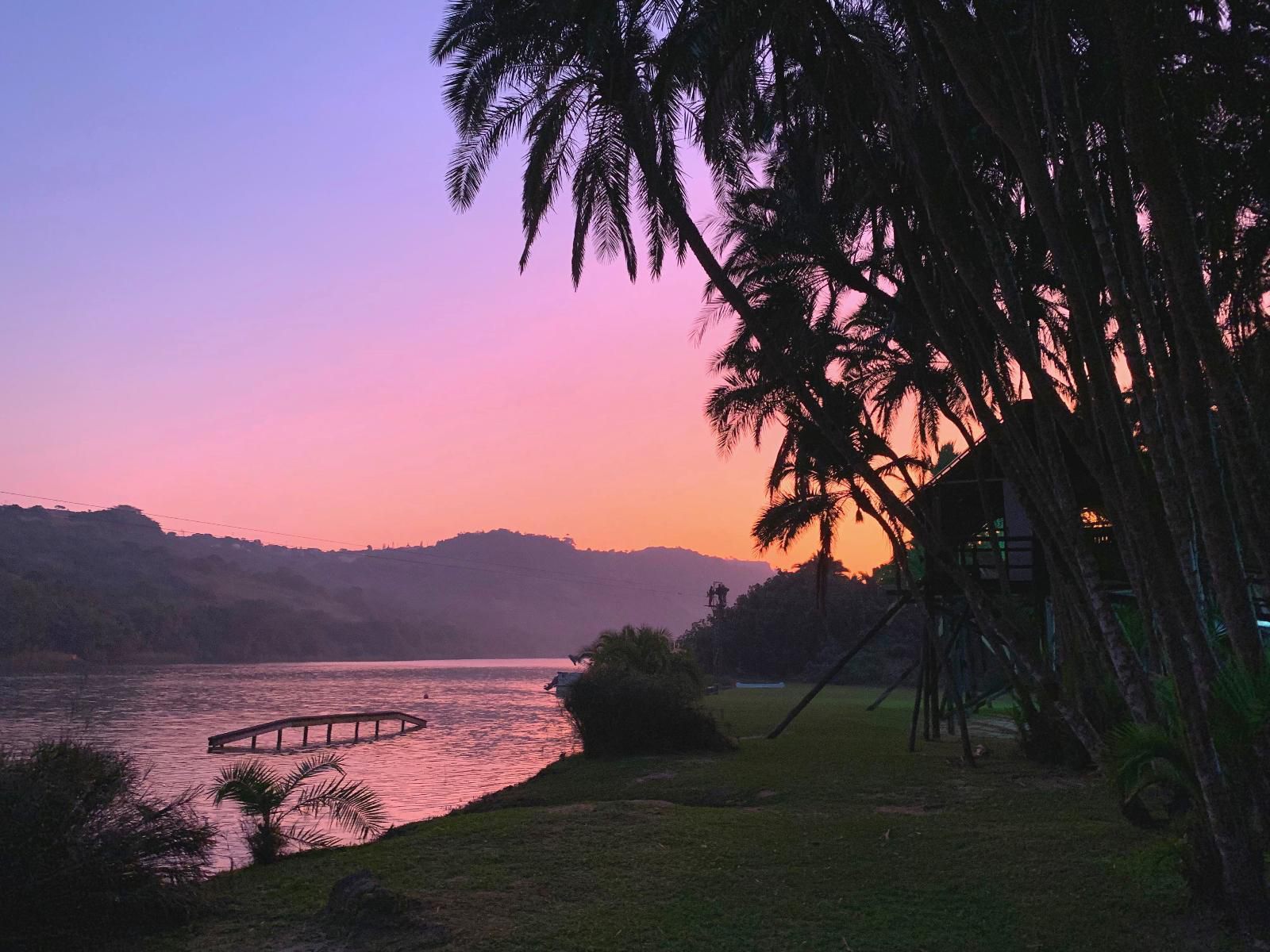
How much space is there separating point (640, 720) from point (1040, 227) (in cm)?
1361

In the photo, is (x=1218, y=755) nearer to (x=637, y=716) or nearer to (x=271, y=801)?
(x=271, y=801)

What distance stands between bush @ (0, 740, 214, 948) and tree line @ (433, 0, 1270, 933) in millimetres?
7586

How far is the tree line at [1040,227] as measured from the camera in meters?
6.20

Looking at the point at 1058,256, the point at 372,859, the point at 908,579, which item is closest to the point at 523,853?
the point at 372,859

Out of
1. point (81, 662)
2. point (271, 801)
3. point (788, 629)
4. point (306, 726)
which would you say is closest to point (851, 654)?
point (271, 801)

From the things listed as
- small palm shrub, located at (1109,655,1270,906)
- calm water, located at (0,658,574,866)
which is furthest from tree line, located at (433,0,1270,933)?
calm water, located at (0,658,574,866)

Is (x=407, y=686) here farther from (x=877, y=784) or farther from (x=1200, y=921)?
(x=1200, y=921)

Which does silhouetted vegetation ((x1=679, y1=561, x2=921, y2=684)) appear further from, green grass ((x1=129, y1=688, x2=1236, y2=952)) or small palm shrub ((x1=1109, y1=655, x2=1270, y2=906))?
small palm shrub ((x1=1109, y1=655, x2=1270, y2=906))

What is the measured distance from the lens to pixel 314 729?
39.7m

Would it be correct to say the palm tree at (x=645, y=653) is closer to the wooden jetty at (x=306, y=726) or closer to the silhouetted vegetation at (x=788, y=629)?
the wooden jetty at (x=306, y=726)

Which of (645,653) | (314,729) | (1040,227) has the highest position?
(1040,227)

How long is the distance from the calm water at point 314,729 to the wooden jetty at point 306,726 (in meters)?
0.50

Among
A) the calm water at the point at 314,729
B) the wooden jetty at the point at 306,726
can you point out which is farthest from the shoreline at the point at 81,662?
the wooden jetty at the point at 306,726

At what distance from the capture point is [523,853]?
9.55 m
